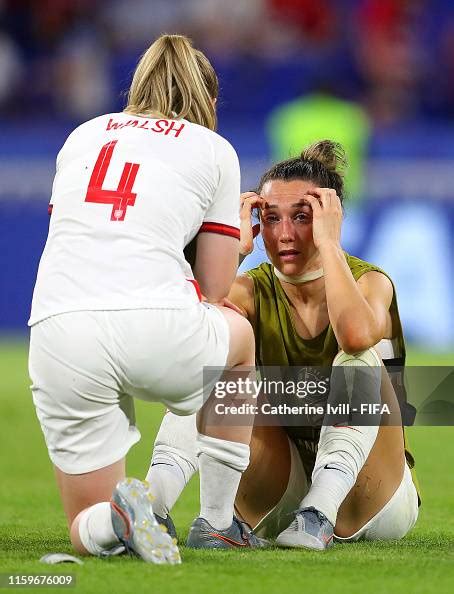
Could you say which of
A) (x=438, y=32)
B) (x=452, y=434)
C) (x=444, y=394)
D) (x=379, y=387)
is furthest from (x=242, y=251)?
(x=438, y=32)

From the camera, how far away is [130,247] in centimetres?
355

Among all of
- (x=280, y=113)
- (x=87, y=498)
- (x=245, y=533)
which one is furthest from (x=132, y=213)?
(x=280, y=113)

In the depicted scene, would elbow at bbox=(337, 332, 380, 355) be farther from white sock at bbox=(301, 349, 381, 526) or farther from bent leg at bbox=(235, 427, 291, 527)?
bent leg at bbox=(235, 427, 291, 527)

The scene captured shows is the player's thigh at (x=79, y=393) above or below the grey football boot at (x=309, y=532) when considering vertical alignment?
above

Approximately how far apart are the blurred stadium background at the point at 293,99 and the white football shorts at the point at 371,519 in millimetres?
6740

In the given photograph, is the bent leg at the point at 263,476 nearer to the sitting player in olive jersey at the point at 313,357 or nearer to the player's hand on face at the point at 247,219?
the sitting player in olive jersey at the point at 313,357

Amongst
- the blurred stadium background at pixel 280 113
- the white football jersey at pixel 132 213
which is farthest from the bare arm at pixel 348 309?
the blurred stadium background at pixel 280 113

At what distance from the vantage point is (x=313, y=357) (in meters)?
4.33

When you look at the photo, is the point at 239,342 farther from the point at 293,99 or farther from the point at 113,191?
the point at 293,99

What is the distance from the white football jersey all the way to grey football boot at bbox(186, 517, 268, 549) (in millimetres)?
714

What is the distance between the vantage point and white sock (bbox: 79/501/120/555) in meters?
3.46

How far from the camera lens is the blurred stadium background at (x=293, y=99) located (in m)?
11.8

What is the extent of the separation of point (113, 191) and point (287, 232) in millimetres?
884

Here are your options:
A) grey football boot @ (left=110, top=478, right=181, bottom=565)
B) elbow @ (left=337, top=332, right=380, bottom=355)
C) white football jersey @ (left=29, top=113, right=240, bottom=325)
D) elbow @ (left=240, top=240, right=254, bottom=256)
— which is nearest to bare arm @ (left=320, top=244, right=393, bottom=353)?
elbow @ (left=337, top=332, right=380, bottom=355)
